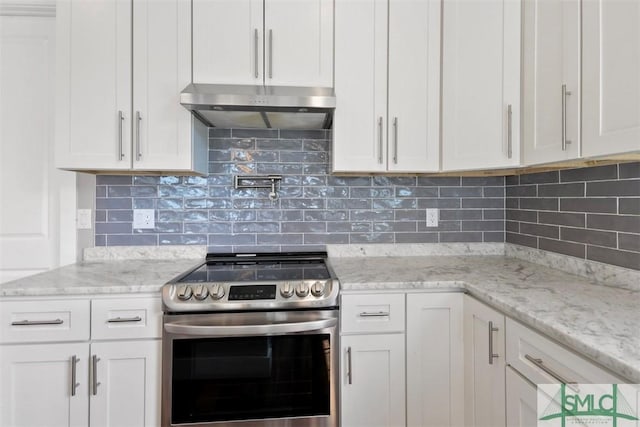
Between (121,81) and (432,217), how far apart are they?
1.96 metres

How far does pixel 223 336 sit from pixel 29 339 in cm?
80

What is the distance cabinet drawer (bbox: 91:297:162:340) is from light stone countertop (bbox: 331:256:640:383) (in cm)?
84

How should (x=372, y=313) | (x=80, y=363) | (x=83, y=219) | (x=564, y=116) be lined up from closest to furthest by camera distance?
(x=564, y=116)
(x=80, y=363)
(x=372, y=313)
(x=83, y=219)

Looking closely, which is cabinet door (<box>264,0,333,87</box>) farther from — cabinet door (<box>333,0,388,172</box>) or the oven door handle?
the oven door handle

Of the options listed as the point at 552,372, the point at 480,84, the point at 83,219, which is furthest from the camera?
the point at 83,219

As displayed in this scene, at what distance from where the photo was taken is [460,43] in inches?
68.7

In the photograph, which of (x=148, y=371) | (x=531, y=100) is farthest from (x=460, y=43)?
(x=148, y=371)

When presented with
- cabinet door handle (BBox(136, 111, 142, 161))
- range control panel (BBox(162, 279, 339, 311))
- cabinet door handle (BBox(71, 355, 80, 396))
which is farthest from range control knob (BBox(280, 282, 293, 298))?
cabinet door handle (BBox(136, 111, 142, 161))

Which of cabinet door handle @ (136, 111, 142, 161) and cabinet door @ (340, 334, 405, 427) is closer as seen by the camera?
cabinet door @ (340, 334, 405, 427)

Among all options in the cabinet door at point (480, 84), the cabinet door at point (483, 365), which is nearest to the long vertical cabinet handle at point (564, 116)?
the cabinet door at point (480, 84)

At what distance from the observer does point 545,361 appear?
1.02m

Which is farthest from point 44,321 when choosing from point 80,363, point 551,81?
point 551,81

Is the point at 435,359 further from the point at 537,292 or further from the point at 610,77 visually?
the point at 610,77

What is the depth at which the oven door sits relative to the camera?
4.70 feet
